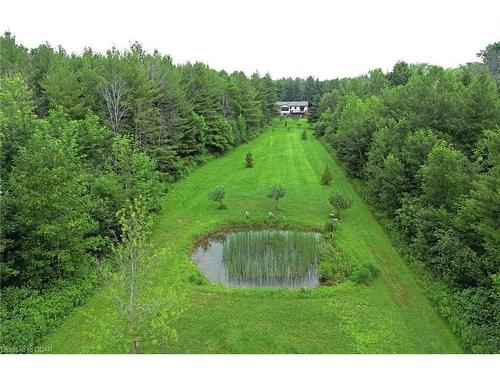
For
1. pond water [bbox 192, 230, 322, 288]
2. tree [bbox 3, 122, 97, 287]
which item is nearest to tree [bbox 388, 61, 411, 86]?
pond water [bbox 192, 230, 322, 288]

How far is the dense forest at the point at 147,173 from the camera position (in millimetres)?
15266

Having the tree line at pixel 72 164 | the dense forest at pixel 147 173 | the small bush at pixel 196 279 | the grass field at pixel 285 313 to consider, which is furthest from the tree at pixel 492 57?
the small bush at pixel 196 279

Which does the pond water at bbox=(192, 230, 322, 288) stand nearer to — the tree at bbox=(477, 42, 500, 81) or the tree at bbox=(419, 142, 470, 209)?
the tree at bbox=(419, 142, 470, 209)

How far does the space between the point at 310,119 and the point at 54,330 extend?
8079 centimetres

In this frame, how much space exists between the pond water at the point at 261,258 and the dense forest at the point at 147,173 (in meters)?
4.81

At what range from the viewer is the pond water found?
63.7ft

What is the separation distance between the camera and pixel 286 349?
13.2 metres

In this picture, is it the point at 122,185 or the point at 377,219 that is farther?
the point at 377,219

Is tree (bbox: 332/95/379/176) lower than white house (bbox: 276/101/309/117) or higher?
lower

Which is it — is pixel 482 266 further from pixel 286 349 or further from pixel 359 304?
pixel 286 349

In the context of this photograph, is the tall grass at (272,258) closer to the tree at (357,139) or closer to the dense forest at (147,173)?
the dense forest at (147,173)

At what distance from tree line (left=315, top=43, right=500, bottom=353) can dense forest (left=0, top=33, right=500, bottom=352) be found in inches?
2.9

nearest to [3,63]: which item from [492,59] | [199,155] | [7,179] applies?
[199,155]

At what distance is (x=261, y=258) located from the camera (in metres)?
21.5
